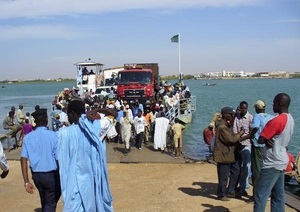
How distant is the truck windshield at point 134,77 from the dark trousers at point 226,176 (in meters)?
14.4

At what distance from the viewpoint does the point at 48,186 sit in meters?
4.85

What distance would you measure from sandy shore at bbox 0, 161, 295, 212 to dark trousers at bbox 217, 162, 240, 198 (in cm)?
21

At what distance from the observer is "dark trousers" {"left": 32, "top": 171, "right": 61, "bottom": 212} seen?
190 inches

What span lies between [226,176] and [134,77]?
1508 centimetres

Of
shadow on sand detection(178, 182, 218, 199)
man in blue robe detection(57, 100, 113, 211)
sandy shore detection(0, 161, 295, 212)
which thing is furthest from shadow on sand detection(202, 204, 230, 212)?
man in blue robe detection(57, 100, 113, 211)

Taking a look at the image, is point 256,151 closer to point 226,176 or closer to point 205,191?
point 226,176

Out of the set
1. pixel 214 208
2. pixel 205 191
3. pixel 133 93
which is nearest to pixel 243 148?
pixel 214 208

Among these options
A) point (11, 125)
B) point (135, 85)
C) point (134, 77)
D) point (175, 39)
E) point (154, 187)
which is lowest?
point (154, 187)

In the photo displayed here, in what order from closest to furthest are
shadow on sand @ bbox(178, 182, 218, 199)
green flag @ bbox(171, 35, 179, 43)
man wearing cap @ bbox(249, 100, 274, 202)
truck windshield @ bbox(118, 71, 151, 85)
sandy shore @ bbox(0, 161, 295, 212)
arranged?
1. man wearing cap @ bbox(249, 100, 274, 202)
2. sandy shore @ bbox(0, 161, 295, 212)
3. shadow on sand @ bbox(178, 182, 218, 199)
4. truck windshield @ bbox(118, 71, 151, 85)
5. green flag @ bbox(171, 35, 179, 43)

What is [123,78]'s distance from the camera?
21.5m

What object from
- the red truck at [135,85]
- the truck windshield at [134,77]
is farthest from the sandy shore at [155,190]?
the truck windshield at [134,77]

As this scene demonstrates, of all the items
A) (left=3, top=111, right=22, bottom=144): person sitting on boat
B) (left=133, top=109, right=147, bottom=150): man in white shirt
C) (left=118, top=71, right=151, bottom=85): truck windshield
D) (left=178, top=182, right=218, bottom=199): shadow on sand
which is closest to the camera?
(left=178, top=182, right=218, bottom=199): shadow on sand

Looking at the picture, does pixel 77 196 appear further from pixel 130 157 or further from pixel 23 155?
pixel 130 157

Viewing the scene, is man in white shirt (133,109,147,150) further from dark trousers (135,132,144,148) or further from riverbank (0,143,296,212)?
riverbank (0,143,296,212)
